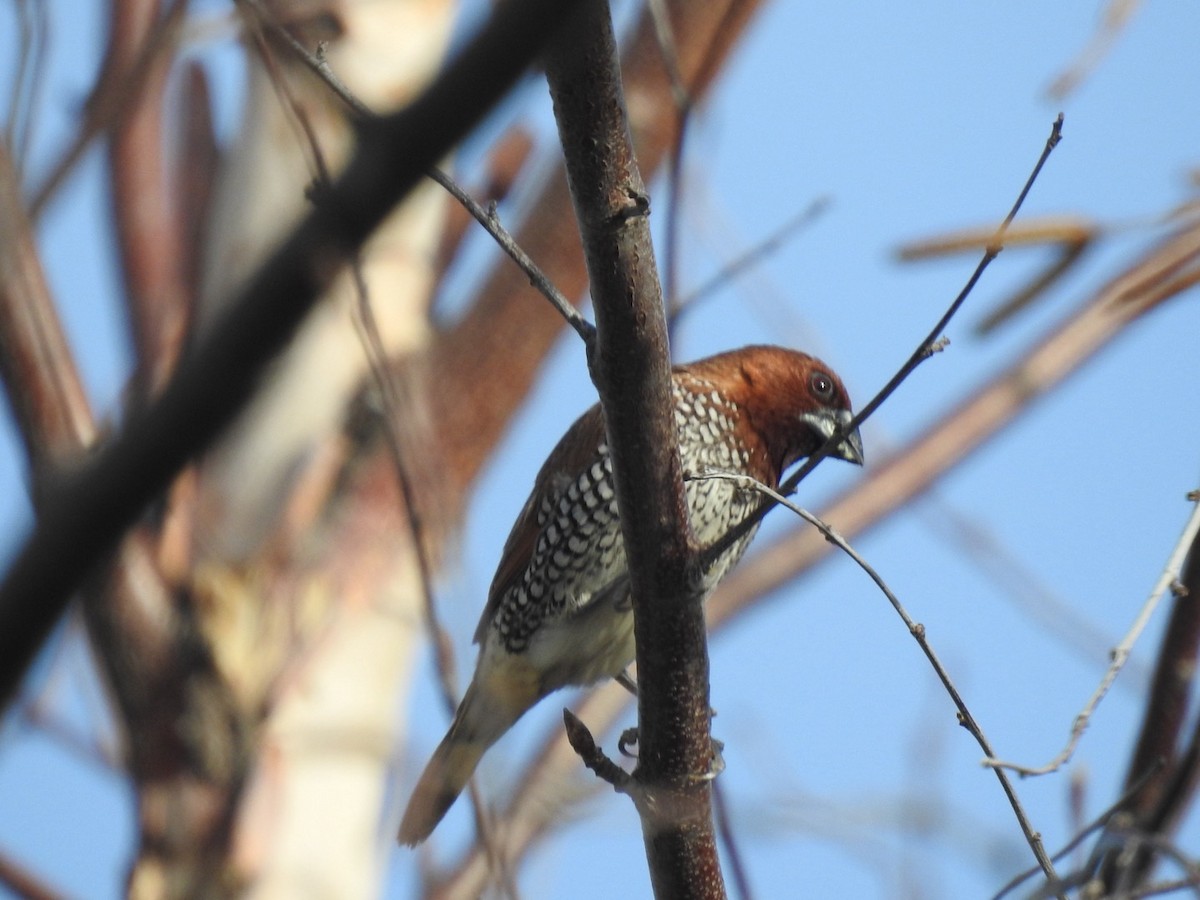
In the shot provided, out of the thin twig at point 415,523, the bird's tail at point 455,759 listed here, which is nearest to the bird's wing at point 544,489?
the bird's tail at point 455,759

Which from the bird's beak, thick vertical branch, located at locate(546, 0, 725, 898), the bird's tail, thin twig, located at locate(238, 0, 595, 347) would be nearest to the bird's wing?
the bird's tail

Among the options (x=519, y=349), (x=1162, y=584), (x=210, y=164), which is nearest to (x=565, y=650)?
(x=519, y=349)

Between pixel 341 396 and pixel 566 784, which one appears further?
pixel 341 396

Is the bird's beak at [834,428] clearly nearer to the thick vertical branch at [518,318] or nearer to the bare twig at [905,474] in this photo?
the bare twig at [905,474]

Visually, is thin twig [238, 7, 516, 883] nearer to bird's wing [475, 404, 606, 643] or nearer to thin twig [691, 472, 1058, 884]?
thin twig [691, 472, 1058, 884]

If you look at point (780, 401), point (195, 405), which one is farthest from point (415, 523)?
point (780, 401)

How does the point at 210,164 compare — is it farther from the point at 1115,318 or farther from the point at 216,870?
the point at 1115,318
